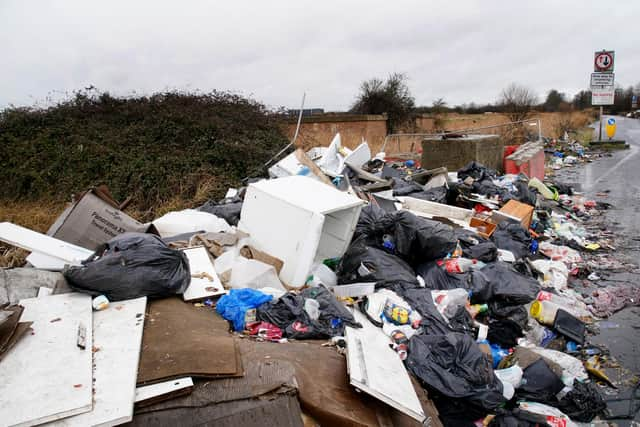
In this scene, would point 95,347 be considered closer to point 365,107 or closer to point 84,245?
point 84,245

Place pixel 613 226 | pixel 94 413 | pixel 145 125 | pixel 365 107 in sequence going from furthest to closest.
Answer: pixel 365 107 → pixel 145 125 → pixel 613 226 → pixel 94 413

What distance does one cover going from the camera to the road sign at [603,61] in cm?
1431

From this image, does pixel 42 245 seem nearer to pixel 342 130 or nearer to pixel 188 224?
pixel 188 224

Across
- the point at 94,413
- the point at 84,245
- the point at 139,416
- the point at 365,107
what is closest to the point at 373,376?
the point at 139,416

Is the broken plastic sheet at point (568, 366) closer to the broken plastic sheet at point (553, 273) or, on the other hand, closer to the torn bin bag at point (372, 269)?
the torn bin bag at point (372, 269)

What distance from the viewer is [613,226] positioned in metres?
6.52

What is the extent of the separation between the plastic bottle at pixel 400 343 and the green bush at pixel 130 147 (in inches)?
194

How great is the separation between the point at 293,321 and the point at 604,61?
54.5ft

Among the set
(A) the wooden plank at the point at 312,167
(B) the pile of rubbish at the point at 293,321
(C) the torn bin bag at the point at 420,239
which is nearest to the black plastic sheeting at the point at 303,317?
(B) the pile of rubbish at the point at 293,321

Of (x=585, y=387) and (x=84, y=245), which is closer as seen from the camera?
(x=585, y=387)

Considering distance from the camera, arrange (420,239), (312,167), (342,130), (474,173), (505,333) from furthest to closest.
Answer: (342,130)
(474,173)
(312,167)
(420,239)
(505,333)

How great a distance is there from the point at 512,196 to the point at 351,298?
4334 millimetres

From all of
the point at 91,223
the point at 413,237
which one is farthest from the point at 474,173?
the point at 91,223

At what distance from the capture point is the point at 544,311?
3.68m
